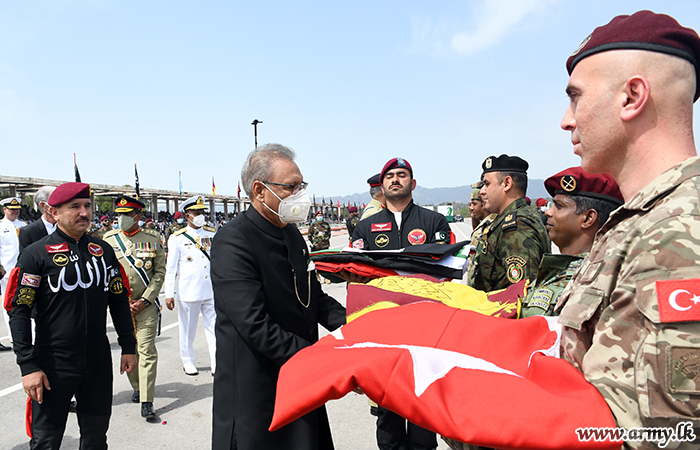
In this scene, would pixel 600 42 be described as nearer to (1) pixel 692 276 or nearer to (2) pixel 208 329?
(1) pixel 692 276

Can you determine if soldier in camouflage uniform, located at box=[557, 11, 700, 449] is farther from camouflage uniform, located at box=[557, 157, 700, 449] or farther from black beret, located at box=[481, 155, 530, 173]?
black beret, located at box=[481, 155, 530, 173]

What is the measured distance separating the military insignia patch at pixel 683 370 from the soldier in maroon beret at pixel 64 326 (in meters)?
3.35

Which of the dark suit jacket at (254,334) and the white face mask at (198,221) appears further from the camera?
the white face mask at (198,221)

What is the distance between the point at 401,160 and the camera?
4516 millimetres

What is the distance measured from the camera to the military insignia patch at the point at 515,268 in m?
3.20

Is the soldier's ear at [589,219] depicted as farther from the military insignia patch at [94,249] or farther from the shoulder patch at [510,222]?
the military insignia patch at [94,249]

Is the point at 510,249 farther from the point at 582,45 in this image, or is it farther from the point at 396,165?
the point at 582,45

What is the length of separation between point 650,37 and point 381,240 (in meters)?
3.60

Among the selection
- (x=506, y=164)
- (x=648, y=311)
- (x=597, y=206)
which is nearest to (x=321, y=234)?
(x=506, y=164)

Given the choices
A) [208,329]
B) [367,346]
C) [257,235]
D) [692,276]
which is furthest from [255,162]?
[208,329]

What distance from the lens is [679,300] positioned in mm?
816

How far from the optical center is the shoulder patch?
3395 millimetres

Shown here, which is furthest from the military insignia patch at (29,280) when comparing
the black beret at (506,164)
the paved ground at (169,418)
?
the black beret at (506,164)

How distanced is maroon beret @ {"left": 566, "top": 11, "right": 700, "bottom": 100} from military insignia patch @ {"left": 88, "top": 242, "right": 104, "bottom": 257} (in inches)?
136
